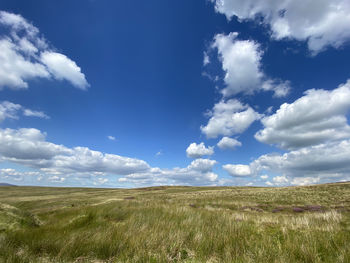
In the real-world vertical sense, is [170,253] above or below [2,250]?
below

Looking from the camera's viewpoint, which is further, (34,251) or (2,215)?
(2,215)

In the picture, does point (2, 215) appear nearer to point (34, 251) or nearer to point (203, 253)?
point (34, 251)

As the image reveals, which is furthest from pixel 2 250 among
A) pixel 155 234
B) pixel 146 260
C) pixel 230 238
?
pixel 230 238

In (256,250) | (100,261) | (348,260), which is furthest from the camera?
(256,250)

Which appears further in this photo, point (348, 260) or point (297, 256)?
point (297, 256)

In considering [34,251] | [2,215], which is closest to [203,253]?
[34,251]

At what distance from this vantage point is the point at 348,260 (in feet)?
9.98

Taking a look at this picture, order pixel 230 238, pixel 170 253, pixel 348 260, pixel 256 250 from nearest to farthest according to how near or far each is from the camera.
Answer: pixel 348 260
pixel 256 250
pixel 170 253
pixel 230 238

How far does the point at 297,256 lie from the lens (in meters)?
3.43

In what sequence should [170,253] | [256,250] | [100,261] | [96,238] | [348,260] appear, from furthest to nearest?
[96,238] → [170,253] → [256,250] → [100,261] → [348,260]

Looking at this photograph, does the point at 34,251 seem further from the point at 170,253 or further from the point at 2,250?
the point at 170,253

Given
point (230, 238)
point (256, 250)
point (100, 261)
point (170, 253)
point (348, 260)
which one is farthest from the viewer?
point (230, 238)

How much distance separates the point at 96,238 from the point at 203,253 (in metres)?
2.45

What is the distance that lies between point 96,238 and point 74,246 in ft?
1.65
